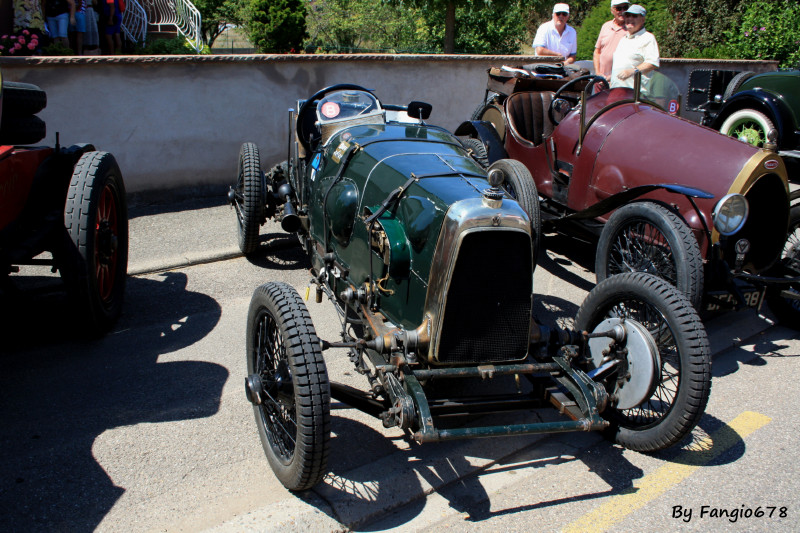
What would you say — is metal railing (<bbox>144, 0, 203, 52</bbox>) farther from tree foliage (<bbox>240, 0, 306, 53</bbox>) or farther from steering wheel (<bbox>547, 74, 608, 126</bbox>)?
steering wheel (<bbox>547, 74, 608, 126</bbox>)

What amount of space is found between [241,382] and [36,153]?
197 cm

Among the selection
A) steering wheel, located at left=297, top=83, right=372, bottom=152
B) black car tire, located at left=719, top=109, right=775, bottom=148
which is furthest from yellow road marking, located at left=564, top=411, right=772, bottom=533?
black car tire, located at left=719, top=109, right=775, bottom=148

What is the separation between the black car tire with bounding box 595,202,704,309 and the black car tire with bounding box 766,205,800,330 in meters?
1.01

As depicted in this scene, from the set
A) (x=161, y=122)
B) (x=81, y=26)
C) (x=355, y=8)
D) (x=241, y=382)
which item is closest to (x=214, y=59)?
(x=161, y=122)

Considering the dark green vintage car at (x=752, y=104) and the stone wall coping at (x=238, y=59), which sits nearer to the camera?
the stone wall coping at (x=238, y=59)

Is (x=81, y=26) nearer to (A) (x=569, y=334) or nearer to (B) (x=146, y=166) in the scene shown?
(B) (x=146, y=166)

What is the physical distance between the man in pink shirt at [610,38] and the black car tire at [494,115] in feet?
4.43

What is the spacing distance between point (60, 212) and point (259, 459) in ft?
6.94

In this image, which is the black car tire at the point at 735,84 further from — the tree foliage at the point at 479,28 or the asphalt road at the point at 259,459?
the tree foliage at the point at 479,28

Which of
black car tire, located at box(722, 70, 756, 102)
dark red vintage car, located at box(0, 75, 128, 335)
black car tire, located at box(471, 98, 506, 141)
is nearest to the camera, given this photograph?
dark red vintage car, located at box(0, 75, 128, 335)

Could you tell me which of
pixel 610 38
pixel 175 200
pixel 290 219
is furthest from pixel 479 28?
pixel 290 219

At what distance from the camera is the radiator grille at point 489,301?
3045 mm

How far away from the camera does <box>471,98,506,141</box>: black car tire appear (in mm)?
6906

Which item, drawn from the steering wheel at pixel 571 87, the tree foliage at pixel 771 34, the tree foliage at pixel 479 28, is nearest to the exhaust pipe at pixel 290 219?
the steering wheel at pixel 571 87
